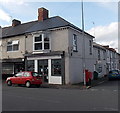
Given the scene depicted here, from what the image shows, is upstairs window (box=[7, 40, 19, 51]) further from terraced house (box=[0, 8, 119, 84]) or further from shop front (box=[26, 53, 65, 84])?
shop front (box=[26, 53, 65, 84])

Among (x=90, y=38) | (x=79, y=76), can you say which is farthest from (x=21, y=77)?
(x=90, y=38)

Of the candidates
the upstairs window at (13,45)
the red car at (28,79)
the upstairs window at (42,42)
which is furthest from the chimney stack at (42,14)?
the red car at (28,79)

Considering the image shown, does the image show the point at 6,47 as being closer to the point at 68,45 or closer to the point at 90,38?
the point at 68,45

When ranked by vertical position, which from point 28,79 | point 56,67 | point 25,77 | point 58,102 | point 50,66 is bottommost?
point 58,102

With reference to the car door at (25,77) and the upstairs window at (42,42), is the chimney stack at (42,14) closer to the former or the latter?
the upstairs window at (42,42)

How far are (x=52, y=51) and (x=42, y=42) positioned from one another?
179 cm

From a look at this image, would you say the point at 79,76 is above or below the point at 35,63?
below

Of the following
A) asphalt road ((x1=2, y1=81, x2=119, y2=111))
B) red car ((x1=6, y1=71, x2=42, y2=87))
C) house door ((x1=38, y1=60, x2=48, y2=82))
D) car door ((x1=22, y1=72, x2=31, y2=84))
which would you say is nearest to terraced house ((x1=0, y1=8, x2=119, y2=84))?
house door ((x1=38, y1=60, x2=48, y2=82))

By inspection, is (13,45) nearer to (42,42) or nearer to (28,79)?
(42,42)

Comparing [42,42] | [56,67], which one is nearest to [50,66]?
[56,67]

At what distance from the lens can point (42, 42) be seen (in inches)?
816

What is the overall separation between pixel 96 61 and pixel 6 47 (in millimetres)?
14304

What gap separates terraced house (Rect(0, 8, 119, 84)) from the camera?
1927 centimetres

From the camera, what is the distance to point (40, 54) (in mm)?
20531
